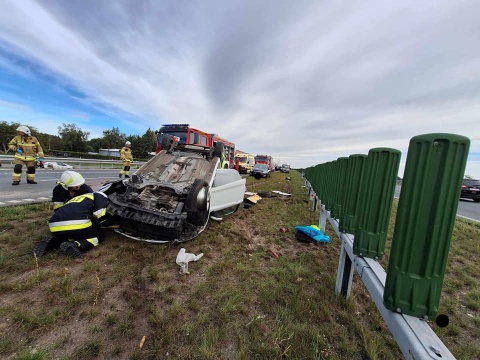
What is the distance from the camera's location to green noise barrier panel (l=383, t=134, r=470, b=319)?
41.2 inches

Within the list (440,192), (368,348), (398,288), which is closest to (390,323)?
(398,288)

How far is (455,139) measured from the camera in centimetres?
101

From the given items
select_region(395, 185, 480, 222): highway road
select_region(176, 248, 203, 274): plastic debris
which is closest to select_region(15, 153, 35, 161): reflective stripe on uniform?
select_region(176, 248, 203, 274): plastic debris

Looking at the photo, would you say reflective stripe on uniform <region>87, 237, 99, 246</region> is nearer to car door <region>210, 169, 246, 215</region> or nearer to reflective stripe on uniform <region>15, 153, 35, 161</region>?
car door <region>210, 169, 246, 215</region>

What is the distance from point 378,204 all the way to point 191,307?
6.19ft

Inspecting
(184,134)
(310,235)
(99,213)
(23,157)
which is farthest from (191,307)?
(184,134)

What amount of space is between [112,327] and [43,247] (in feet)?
5.63

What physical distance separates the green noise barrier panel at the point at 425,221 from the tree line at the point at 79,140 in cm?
5870

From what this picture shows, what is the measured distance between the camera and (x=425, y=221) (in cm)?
111

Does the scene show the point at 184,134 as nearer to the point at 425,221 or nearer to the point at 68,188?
the point at 68,188

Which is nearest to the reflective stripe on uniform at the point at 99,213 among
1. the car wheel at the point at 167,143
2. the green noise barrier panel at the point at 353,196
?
the car wheel at the point at 167,143

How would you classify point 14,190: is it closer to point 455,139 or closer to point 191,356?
point 191,356

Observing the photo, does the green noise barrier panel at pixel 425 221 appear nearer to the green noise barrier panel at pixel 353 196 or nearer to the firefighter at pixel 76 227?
the green noise barrier panel at pixel 353 196

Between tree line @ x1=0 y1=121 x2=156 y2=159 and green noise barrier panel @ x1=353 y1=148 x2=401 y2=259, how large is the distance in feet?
191
